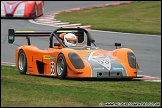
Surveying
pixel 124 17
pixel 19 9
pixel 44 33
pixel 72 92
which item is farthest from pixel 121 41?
pixel 72 92

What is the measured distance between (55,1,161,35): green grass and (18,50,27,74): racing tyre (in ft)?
28.1

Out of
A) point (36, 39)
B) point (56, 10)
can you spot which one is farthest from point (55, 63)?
point (56, 10)

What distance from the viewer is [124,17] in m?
27.8

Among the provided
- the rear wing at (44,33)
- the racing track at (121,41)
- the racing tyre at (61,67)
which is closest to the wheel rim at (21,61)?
the rear wing at (44,33)

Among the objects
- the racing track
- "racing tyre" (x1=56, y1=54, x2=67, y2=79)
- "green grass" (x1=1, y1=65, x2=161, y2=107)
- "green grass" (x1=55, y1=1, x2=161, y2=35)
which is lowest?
"green grass" (x1=1, y1=65, x2=161, y2=107)

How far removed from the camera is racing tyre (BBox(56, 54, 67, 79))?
12299mm

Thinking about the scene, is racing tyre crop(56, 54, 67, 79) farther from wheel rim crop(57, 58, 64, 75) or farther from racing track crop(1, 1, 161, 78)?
racing track crop(1, 1, 161, 78)

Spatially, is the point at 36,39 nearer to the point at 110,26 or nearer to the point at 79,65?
the point at 110,26

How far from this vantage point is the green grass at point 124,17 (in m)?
23.1

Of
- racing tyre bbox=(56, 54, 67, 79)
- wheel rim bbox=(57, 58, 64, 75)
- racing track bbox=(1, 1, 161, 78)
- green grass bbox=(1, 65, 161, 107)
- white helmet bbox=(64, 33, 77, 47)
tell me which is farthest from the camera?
racing track bbox=(1, 1, 161, 78)

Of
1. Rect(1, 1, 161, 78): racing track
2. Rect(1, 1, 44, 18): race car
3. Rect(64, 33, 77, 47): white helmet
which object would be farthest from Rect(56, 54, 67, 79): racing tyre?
Rect(1, 1, 44, 18): race car

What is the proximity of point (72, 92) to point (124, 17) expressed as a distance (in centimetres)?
1824

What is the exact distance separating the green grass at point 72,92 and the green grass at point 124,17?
1076 centimetres

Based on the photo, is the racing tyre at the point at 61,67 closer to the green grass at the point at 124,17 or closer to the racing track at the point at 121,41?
the racing track at the point at 121,41
